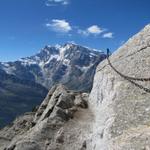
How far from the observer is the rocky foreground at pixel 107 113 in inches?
961

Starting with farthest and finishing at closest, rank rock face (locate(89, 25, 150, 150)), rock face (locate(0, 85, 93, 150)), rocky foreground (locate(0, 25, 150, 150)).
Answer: rock face (locate(0, 85, 93, 150)), rocky foreground (locate(0, 25, 150, 150)), rock face (locate(89, 25, 150, 150))

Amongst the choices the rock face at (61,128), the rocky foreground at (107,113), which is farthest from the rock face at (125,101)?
the rock face at (61,128)

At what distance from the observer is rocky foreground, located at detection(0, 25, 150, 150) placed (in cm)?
2442

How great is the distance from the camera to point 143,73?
30.2 meters

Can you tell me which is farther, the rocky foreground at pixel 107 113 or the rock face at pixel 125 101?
the rocky foreground at pixel 107 113

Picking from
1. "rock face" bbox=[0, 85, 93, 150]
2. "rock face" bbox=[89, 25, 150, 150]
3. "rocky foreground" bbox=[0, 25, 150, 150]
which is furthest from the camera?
"rock face" bbox=[0, 85, 93, 150]

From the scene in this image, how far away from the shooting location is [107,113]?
95.1ft

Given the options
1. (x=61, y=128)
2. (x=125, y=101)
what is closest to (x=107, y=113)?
(x=125, y=101)

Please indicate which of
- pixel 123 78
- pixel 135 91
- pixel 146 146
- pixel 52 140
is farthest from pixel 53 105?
pixel 146 146

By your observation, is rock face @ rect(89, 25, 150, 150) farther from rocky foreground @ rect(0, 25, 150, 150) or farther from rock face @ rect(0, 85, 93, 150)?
rock face @ rect(0, 85, 93, 150)

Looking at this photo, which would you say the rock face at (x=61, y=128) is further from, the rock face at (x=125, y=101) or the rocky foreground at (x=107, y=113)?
the rock face at (x=125, y=101)

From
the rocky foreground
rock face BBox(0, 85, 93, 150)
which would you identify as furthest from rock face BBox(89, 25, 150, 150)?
rock face BBox(0, 85, 93, 150)

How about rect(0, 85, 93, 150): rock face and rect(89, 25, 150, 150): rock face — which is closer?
rect(89, 25, 150, 150): rock face

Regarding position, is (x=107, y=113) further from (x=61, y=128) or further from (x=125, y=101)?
(x=61, y=128)
